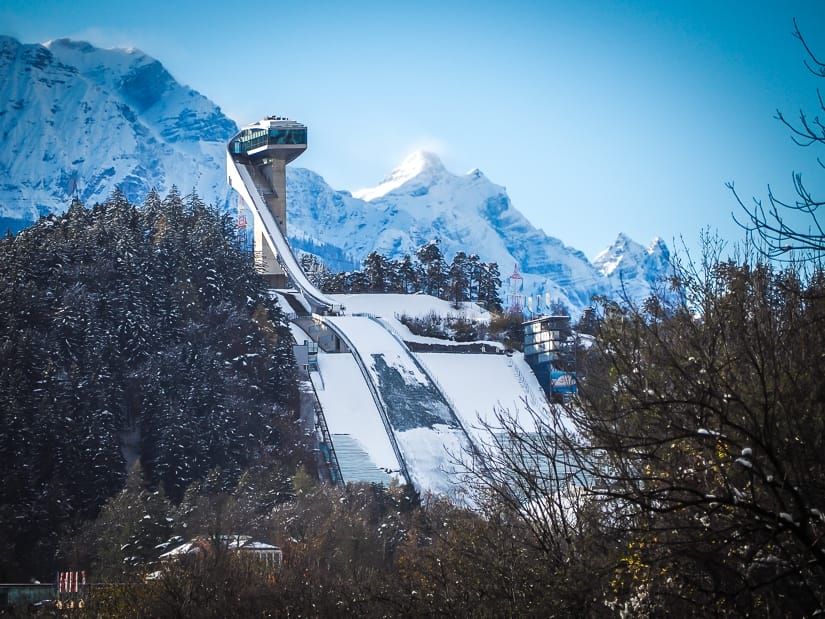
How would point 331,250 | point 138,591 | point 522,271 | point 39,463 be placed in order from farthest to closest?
point 522,271 < point 331,250 < point 39,463 < point 138,591

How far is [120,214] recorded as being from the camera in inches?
1966

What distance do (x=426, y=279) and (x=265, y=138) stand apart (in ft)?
44.3

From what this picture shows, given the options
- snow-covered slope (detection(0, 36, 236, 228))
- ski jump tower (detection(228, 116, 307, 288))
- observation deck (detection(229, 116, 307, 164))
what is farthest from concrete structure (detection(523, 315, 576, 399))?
snow-covered slope (detection(0, 36, 236, 228))

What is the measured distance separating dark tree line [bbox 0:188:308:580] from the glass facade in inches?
681

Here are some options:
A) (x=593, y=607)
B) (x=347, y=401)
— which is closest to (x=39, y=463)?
(x=347, y=401)

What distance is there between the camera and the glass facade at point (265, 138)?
68.3m

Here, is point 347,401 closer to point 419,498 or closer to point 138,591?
point 419,498

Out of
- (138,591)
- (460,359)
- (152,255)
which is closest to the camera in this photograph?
(138,591)

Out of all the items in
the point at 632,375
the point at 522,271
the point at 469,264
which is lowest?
the point at 632,375

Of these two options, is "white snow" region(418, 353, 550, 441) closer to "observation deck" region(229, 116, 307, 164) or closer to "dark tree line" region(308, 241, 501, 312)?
"dark tree line" region(308, 241, 501, 312)

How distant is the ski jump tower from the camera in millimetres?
66688

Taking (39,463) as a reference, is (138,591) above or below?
below

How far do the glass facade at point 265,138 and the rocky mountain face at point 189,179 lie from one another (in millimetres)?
82190

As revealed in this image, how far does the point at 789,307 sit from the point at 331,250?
16232 centimetres
